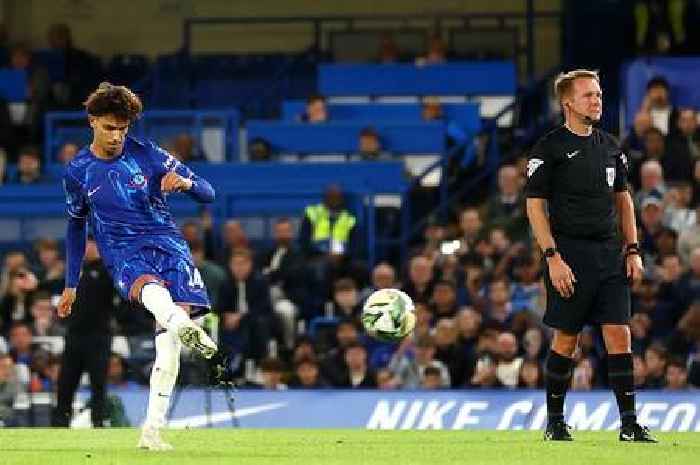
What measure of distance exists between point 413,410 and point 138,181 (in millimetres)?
6342

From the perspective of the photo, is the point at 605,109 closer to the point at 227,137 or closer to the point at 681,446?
the point at 227,137

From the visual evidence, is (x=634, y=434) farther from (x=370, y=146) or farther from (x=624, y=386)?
(x=370, y=146)

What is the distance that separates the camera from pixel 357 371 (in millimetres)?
19344

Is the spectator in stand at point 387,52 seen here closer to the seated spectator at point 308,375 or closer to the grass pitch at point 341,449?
the seated spectator at point 308,375

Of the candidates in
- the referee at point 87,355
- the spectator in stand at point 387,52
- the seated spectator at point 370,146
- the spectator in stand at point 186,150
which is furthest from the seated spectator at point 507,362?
the spectator in stand at point 387,52

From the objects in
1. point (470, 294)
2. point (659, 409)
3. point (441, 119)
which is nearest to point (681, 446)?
point (659, 409)

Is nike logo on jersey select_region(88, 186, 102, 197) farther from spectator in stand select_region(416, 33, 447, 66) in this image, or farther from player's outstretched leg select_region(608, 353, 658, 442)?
spectator in stand select_region(416, 33, 447, 66)

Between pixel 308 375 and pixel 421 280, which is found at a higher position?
pixel 421 280

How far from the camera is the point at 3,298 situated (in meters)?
21.0

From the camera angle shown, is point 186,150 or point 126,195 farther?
point 186,150

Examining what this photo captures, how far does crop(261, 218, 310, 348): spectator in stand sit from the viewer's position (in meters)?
20.7

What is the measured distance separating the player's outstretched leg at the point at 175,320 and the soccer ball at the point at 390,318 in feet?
8.26

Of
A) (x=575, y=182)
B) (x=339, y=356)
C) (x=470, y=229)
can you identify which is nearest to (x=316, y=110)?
(x=470, y=229)

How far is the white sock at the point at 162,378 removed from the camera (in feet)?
37.6
